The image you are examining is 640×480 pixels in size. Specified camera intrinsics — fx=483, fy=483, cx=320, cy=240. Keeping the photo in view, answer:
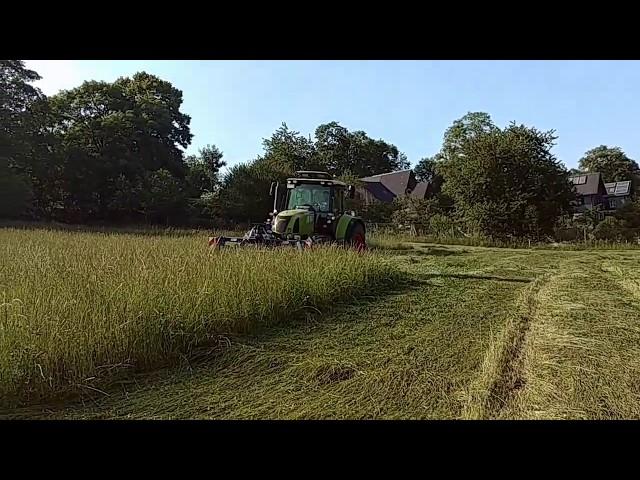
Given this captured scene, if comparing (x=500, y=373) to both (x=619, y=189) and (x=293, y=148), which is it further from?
(x=619, y=189)

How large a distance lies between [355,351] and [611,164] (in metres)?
49.3

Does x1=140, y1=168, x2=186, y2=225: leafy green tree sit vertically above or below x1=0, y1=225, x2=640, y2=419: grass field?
above

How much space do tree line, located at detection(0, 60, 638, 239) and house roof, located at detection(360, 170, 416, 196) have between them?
8.82 metres

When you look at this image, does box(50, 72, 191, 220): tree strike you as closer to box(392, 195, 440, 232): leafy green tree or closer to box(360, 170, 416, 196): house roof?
box(392, 195, 440, 232): leafy green tree

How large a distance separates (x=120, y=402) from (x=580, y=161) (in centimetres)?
5332

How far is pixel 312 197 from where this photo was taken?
8336 mm

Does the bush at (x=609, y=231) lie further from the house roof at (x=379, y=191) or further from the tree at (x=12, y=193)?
the tree at (x=12, y=193)

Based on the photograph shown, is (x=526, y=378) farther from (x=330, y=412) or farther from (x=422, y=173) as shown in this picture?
(x=422, y=173)

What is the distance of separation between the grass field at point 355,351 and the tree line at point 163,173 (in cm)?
1139

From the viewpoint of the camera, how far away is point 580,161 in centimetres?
4769

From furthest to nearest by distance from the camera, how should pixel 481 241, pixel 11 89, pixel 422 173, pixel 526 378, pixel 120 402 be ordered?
pixel 422 173 < pixel 11 89 < pixel 481 241 < pixel 526 378 < pixel 120 402

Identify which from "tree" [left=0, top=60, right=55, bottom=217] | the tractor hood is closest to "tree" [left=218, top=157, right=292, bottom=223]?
"tree" [left=0, top=60, right=55, bottom=217]

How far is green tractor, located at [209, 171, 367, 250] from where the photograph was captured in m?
7.35

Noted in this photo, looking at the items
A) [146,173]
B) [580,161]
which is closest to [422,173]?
[580,161]
